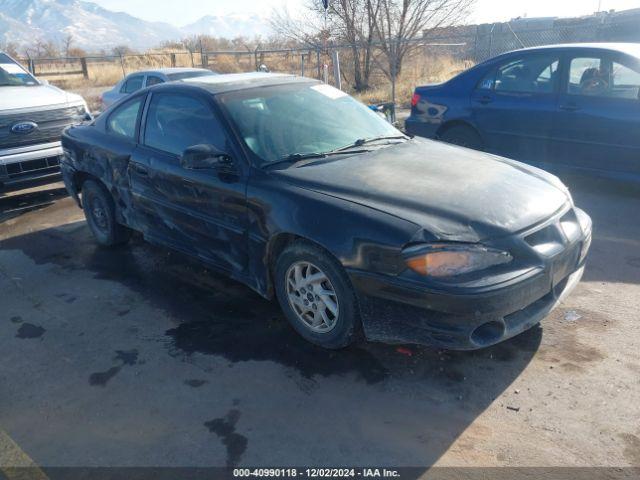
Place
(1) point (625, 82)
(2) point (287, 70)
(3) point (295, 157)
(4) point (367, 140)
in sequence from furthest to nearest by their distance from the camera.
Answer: (2) point (287, 70) < (1) point (625, 82) < (4) point (367, 140) < (3) point (295, 157)

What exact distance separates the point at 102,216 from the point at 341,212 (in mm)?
3230

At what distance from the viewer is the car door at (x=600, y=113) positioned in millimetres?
5613

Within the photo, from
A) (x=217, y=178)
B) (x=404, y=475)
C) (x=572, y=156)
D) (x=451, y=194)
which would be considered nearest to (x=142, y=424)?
(x=404, y=475)

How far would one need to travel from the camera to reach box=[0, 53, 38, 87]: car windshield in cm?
790

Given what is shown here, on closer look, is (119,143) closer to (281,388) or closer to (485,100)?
(281,388)

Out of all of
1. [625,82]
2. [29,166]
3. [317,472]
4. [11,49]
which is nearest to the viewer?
[317,472]

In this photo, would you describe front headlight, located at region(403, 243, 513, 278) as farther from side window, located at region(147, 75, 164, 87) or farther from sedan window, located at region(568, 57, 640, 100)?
side window, located at region(147, 75, 164, 87)

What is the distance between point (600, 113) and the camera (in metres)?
5.77

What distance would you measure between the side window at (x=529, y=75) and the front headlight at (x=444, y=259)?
164 inches

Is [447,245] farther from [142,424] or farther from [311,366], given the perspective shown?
[142,424]

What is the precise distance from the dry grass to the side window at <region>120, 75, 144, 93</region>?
649cm

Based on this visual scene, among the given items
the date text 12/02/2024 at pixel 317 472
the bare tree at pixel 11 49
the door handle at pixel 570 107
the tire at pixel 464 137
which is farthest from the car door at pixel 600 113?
the bare tree at pixel 11 49

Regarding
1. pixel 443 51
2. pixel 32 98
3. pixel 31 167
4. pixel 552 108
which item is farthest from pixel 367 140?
pixel 443 51

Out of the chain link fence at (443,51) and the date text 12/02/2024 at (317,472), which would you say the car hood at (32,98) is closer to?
the chain link fence at (443,51)
